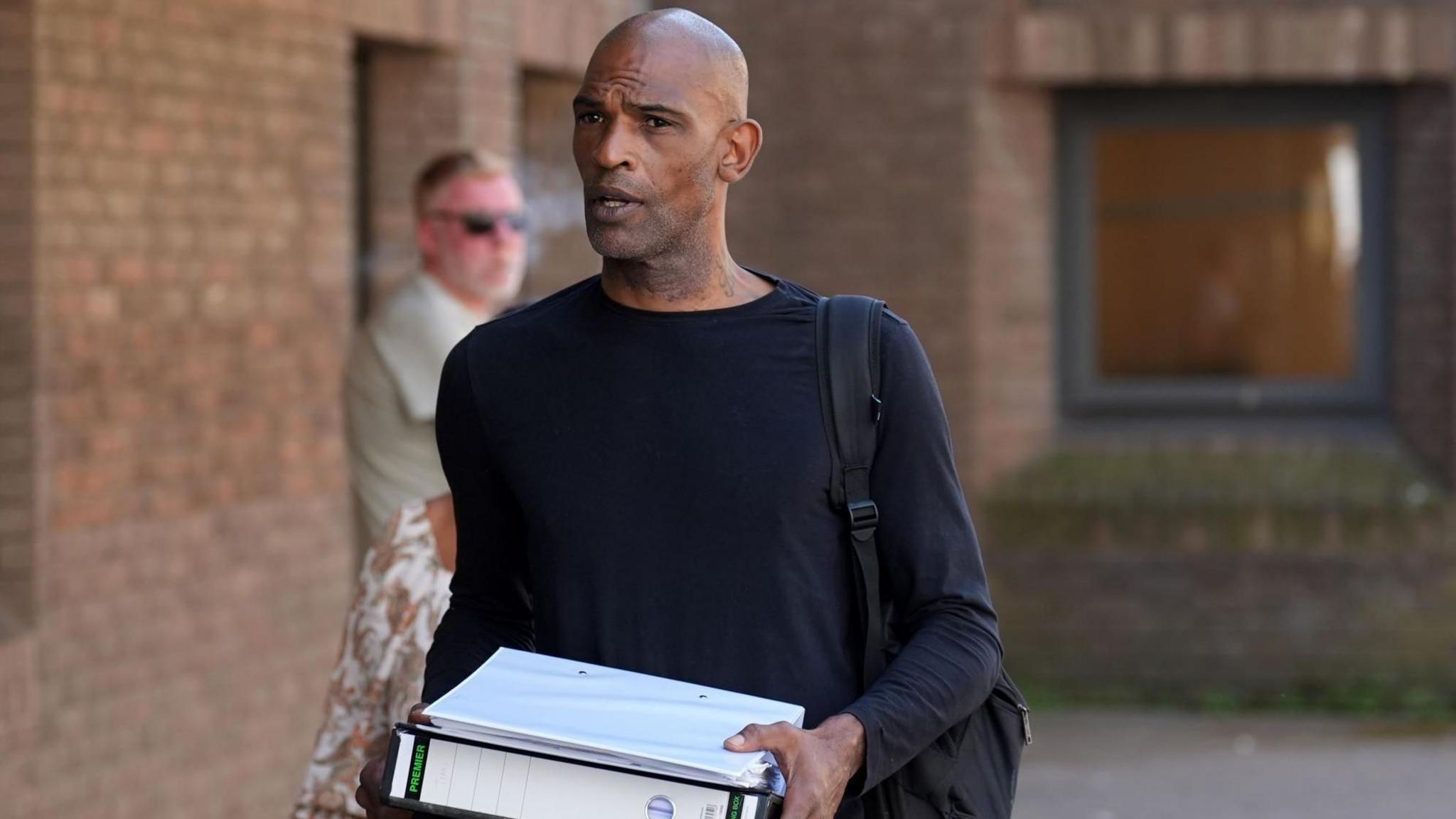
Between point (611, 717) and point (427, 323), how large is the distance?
323cm

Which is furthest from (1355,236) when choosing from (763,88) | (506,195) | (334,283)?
(506,195)

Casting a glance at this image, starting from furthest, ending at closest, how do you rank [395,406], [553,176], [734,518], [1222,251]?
[1222,251], [553,176], [395,406], [734,518]

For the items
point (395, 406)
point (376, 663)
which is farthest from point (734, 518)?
point (395, 406)

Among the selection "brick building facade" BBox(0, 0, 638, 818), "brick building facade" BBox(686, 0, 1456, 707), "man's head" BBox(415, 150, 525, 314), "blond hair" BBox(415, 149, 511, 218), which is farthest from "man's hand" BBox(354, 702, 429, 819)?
"brick building facade" BBox(686, 0, 1456, 707)

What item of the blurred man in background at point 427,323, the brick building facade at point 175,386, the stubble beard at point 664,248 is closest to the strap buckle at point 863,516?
the stubble beard at point 664,248

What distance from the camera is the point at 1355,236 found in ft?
34.5

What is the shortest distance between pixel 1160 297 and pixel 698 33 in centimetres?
840

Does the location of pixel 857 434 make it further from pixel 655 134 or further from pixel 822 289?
pixel 822 289

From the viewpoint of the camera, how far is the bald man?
2.54m

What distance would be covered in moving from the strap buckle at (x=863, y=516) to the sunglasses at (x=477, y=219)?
333 centimetres

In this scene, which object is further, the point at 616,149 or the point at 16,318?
the point at 16,318

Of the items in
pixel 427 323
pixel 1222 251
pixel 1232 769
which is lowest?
pixel 1232 769

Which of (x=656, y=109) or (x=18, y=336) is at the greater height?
(x=656, y=109)

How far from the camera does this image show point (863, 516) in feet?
8.36
